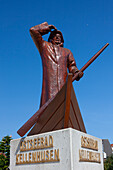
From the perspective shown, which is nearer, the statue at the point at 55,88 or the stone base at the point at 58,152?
the stone base at the point at 58,152

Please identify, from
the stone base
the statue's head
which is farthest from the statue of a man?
the stone base

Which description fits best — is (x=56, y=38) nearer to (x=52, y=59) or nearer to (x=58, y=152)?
(x=52, y=59)

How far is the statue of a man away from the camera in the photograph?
6806mm

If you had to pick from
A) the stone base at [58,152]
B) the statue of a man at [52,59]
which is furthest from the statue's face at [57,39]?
the stone base at [58,152]

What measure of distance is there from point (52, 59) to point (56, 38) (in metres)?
0.98

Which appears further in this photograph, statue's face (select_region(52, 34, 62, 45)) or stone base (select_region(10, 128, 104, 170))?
statue's face (select_region(52, 34, 62, 45))

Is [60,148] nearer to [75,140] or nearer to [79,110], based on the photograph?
[75,140]

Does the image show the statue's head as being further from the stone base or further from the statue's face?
the stone base

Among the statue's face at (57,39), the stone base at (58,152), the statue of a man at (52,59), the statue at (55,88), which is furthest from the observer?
the statue's face at (57,39)

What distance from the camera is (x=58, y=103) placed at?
5.47 meters

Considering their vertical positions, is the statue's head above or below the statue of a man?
above

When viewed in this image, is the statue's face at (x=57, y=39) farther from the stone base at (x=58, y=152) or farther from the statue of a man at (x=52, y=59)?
the stone base at (x=58, y=152)

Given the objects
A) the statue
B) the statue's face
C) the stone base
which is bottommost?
the stone base

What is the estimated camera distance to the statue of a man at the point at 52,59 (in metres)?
6.81
